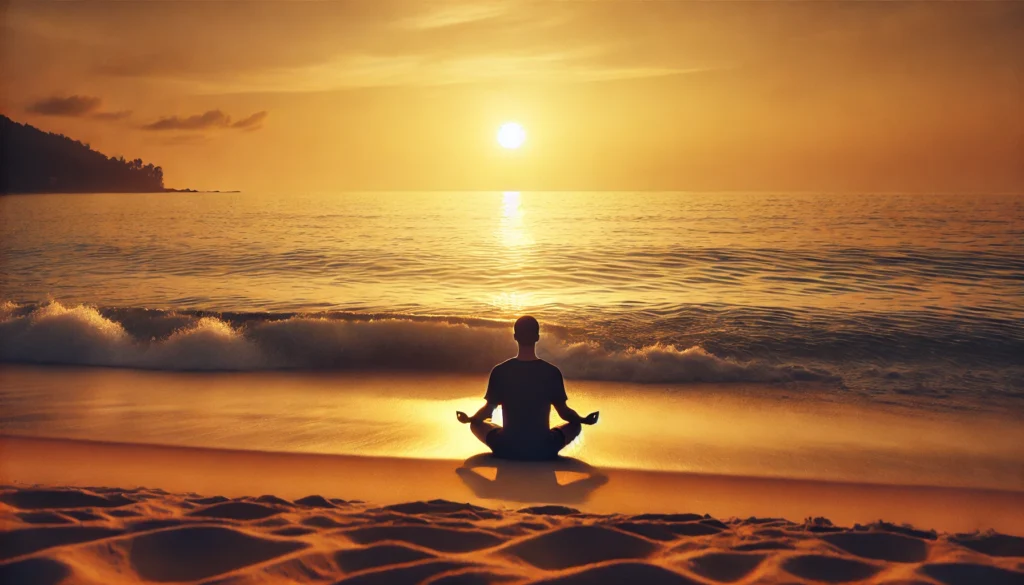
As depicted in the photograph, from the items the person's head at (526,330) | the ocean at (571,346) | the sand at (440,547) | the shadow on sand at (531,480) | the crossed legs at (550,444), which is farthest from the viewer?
the ocean at (571,346)

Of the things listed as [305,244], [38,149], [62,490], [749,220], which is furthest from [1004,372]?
[38,149]

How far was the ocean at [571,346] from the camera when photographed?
8336 millimetres

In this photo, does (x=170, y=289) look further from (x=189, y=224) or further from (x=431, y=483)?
(x=189, y=224)

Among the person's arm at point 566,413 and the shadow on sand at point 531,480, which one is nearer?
the shadow on sand at point 531,480

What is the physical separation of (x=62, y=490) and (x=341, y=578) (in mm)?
2679

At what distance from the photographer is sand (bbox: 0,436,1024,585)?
4.12m

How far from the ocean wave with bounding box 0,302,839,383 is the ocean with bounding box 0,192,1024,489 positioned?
5 cm

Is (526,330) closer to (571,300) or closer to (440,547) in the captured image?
(440,547)

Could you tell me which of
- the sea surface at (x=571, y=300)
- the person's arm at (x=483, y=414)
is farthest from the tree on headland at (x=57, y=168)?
the person's arm at (x=483, y=414)

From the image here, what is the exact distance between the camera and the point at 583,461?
24.2 feet

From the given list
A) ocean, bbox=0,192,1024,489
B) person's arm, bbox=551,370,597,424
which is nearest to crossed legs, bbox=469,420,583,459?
person's arm, bbox=551,370,597,424

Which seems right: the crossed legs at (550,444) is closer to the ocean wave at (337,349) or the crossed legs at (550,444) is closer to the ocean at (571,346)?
the ocean at (571,346)

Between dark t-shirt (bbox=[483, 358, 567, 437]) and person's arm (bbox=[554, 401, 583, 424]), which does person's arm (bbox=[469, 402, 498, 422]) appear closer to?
dark t-shirt (bbox=[483, 358, 567, 437])

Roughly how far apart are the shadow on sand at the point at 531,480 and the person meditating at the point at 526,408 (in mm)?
153
